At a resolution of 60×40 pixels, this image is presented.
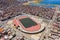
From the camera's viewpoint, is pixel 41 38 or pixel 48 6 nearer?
pixel 41 38

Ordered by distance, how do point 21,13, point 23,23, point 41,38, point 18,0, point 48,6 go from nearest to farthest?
point 41,38
point 23,23
point 21,13
point 48,6
point 18,0

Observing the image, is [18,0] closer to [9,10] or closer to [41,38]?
[9,10]

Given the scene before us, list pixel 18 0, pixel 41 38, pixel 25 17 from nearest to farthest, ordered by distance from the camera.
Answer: pixel 41 38 → pixel 25 17 → pixel 18 0

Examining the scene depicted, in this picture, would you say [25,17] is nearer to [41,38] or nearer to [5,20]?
[5,20]

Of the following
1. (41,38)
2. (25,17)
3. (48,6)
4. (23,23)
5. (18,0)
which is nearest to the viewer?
(41,38)

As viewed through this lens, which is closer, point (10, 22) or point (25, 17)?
point (10, 22)

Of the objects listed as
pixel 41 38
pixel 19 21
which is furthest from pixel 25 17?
pixel 41 38

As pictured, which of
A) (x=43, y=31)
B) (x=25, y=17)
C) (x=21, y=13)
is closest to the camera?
(x=43, y=31)

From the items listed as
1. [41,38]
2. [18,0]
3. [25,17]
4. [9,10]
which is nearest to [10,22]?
[25,17]
